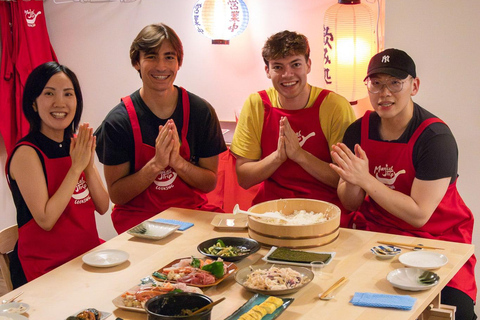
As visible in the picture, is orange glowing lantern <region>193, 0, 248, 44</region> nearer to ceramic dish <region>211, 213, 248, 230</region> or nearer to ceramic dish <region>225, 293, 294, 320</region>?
ceramic dish <region>211, 213, 248, 230</region>

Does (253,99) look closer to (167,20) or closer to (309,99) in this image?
(309,99)

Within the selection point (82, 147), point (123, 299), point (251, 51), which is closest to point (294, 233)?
point (123, 299)

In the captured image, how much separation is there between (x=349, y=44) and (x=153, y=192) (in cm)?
150

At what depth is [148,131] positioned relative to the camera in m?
3.16

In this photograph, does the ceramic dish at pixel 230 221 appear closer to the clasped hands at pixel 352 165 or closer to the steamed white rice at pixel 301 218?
the steamed white rice at pixel 301 218

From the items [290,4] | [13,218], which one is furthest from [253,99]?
[13,218]

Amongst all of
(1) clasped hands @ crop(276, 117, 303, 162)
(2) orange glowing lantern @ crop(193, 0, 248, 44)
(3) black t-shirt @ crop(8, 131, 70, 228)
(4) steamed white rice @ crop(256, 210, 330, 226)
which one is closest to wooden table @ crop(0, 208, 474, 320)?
(4) steamed white rice @ crop(256, 210, 330, 226)

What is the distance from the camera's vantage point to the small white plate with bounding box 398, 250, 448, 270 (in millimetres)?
2102

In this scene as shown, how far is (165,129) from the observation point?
292 cm

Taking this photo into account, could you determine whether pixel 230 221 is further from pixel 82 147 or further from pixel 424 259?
pixel 424 259

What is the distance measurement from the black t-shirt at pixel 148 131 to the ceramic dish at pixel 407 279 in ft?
4.94

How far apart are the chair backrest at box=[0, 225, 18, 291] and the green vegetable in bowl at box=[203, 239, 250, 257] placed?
97 cm

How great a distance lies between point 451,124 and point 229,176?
1.48 meters

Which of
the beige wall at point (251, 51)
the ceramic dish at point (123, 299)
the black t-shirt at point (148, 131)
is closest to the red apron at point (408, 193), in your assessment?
the beige wall at point (251, 51)
